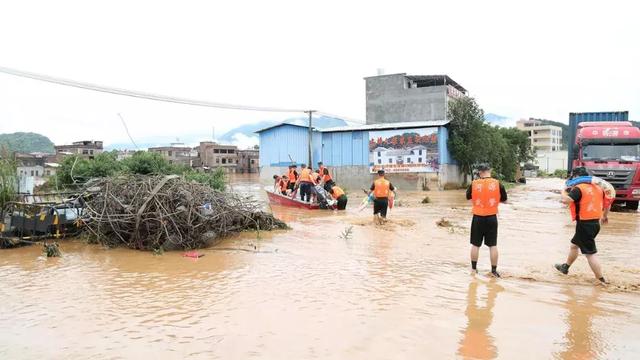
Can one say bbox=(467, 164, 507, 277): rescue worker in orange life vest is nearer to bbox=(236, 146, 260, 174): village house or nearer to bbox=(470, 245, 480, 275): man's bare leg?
bbox=(470, 245, 480, 275): man's bare leg

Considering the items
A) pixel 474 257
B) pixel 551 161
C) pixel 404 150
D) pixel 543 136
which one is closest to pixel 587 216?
pixel 474 257

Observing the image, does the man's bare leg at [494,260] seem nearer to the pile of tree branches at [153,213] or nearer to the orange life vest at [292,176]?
the pile of tree branches at [153,213]

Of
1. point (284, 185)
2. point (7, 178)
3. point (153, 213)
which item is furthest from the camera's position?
point (284, 185)

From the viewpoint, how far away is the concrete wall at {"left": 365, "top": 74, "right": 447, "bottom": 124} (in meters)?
41.9

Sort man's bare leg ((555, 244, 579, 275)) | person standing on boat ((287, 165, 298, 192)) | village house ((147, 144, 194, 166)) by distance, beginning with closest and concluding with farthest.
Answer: man's bare leg ((555, 244, 579, 275)) < person standing on boat ((287, 165, 298, 192)) < village house ((147, 144, 194, 166))

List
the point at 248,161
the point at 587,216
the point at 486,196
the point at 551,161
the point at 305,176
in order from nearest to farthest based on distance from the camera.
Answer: the point at 587,216
the point at 486,196
the point at 305,176
the point at 248,161
the point at 551,161

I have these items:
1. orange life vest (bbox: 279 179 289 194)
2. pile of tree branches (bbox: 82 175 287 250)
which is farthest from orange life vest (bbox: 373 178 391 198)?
orange life vest (bbox: 279 179 289 194)

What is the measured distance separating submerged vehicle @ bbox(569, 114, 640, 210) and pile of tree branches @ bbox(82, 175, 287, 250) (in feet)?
43.4

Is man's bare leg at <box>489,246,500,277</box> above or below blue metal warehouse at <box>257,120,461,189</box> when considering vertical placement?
below

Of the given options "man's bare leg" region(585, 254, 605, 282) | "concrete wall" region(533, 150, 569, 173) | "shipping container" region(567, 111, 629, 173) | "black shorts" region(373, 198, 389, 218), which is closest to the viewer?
"man's bare leg" region(585, 254, 605, 282)

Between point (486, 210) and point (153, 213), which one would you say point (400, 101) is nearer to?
point (153, 213)

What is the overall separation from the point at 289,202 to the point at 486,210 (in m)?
11.5

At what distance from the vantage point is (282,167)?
33.5 metres

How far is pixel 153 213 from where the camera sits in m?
9.12
